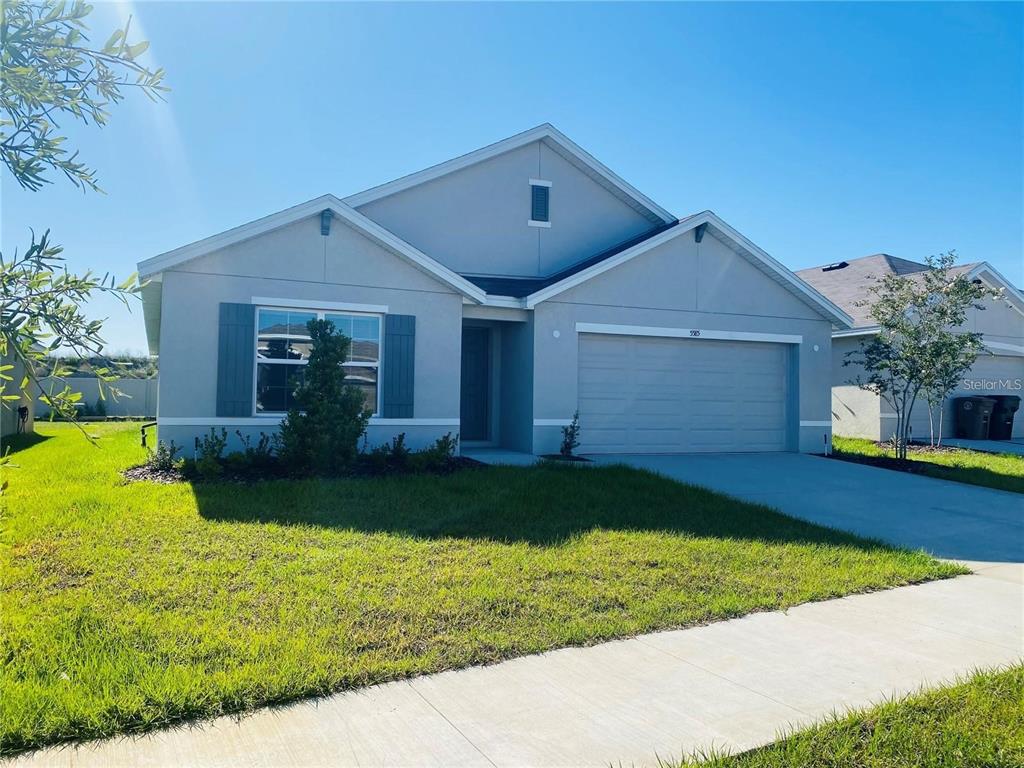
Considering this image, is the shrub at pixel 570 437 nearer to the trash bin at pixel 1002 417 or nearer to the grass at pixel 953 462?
the grass at pixel 953 462

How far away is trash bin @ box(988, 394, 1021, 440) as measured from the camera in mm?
18906

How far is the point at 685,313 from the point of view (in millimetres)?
14008

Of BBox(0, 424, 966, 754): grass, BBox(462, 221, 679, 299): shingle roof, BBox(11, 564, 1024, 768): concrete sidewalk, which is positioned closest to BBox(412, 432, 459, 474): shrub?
BBox(0, 424, 966, 754): grass

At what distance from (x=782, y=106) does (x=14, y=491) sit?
1353cm

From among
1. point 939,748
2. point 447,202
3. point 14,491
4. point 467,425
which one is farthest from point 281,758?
point 447,202

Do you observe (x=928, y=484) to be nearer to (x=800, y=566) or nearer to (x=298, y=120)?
(x=800, y=566)

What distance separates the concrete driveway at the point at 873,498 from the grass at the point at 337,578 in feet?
3.01

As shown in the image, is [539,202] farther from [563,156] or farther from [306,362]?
[306,362]

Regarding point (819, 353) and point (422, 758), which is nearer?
point (422, 758)

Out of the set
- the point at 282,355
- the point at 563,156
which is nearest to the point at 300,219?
the point at 282,355

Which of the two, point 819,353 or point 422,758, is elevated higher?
point 819,353

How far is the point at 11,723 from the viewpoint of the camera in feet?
10.7

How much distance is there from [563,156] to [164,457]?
33.5 feet

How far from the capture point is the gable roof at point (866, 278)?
60.5ft
